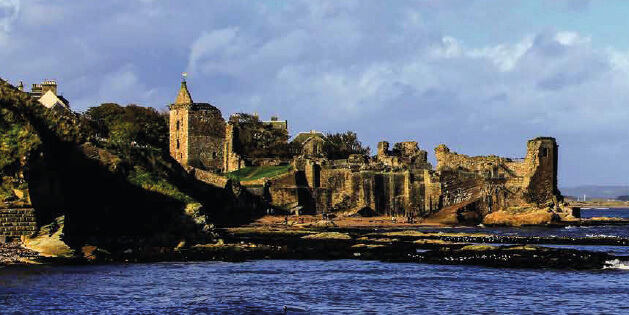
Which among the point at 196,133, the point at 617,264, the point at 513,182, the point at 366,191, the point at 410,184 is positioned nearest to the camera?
the point at 617,264

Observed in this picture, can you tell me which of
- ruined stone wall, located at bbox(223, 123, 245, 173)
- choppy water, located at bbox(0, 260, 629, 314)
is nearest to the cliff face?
choppy water, located at bbox(0, 260, 629, 314)

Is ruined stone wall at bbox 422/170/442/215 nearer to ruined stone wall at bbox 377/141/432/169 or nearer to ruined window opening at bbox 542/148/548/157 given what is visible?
ruined stone wall at bbox 377/141/432/169

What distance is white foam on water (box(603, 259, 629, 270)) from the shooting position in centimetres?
4719

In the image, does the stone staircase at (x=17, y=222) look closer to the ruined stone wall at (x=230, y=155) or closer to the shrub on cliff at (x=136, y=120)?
the ruined stone wall at (x=230, y=155)

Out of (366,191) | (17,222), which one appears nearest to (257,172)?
(366,191)

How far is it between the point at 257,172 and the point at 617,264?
64.0 m

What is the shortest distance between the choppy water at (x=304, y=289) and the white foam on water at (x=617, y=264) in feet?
3.44

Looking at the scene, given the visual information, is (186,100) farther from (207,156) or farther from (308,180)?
(308,180)

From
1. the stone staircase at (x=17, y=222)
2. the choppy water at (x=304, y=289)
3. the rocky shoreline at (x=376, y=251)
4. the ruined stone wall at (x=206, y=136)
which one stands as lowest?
the choppy water at (x=304, y=289)

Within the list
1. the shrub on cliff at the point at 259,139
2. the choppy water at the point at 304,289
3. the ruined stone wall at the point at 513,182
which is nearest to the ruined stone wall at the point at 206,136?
the shrub on cliff at the point at 259,139

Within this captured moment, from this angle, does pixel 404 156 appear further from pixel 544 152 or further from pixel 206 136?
pixel 206 136

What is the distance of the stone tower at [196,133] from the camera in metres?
111

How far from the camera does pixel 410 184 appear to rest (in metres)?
101

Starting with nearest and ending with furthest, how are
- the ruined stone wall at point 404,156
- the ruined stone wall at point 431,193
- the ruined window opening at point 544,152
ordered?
the ruined stone wall at point 431,193, the ruined window opening at point 544,152, the ruined stone wall at point 404,156
